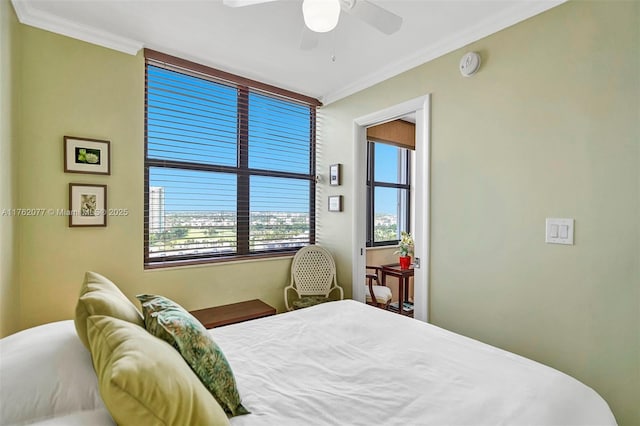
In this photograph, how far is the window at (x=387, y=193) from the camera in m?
4.43

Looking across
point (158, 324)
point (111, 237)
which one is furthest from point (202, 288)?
point (158, 324)

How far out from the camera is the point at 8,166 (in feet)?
5.87

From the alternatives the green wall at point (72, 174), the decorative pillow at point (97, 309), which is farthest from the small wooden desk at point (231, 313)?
the decorative pillow at point (97, 309)

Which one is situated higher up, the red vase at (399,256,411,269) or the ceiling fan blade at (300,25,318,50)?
the ceiling fan blade at (300,25,318,50)

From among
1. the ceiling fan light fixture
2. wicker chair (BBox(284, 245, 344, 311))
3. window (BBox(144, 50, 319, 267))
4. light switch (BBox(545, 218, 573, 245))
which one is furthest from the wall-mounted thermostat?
wicker chair (BBox(284, 245, 344, 311))

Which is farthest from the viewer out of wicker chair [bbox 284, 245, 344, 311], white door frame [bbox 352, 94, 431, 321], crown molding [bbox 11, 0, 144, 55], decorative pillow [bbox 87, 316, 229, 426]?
wicker chair [bbox 284, 245, 344, 311]

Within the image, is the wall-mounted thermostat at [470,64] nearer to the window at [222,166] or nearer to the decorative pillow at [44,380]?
the window at [222,166]

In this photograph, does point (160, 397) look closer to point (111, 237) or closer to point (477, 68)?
point (111, 237)

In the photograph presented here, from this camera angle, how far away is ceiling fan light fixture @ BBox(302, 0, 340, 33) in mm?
1323

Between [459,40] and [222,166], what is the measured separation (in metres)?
2.28

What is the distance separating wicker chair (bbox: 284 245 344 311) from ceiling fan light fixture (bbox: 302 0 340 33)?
2304 mm

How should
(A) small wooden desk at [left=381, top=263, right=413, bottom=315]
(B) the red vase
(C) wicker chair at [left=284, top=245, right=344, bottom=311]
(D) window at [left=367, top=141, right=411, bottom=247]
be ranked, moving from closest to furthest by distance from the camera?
(C) wicker chair at [left=284, top=245, right=344, bottom=311] → (A) small wooden desk at [left=381, top=263, right=413, bottom=315] → (B) the red vase → (D) window at [left=367, top=141, right=411, bottom=247]

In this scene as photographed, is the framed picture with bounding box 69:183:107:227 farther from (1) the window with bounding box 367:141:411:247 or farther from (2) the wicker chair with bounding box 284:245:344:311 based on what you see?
(1) the window with bounding box 367:141:411:247

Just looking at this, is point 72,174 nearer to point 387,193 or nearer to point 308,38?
point 308,38
